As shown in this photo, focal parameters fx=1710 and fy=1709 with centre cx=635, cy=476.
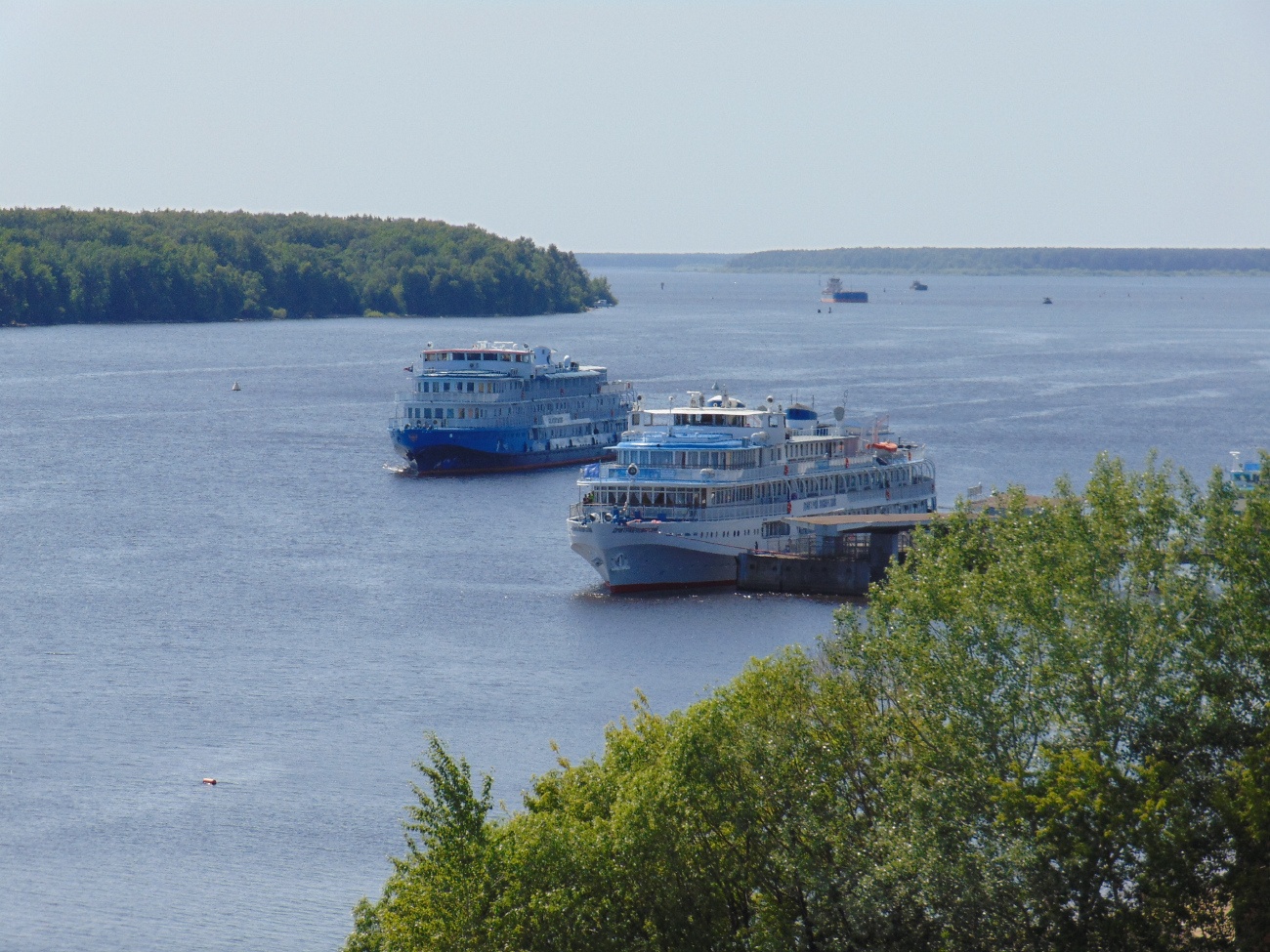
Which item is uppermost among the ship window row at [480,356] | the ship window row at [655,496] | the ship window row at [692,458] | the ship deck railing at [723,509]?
the ship window row at [480,356]

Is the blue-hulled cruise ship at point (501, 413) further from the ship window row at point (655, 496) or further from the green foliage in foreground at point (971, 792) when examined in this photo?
the green foliage in foreground at point (971, 792)

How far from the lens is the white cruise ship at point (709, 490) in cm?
6800

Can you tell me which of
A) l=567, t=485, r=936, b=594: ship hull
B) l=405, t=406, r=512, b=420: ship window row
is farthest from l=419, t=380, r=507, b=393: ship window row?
l=567, t=485, r=936, b=594: ship hull

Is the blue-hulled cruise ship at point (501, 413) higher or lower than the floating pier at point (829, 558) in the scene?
higher

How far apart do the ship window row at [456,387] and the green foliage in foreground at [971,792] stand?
282 ft

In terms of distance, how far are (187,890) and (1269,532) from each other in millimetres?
24073

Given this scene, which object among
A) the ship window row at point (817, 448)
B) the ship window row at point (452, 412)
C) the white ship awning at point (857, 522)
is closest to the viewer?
the white ship awning at point (857, 522)

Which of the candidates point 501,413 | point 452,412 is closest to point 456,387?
point 452,412

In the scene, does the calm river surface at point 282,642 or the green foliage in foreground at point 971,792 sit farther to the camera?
the calm river surface at point 282,642

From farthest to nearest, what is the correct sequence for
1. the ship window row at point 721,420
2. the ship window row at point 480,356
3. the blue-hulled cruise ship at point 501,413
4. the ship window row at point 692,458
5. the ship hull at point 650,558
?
1. the ship window row at point 480,356
2. the blue-hulled cruise ship at point 501,413
3. the ship window row at point 721,420
4. the ship window row at point 692,458
5. the ship hull at point 650,558

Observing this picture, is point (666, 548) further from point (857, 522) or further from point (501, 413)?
point (501, 413)

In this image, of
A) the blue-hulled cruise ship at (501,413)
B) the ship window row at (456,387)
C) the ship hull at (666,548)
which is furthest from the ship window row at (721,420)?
the ship window row at (456,387)

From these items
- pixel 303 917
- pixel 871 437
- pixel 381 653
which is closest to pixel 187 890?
pixel 303 917

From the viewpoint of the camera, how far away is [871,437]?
82.7 meters
